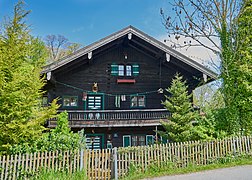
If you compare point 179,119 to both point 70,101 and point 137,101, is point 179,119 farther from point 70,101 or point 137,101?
point 70,101

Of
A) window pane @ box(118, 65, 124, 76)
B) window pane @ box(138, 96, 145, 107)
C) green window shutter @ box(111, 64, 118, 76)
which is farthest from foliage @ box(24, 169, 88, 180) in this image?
window pane @ box(118, 65, 124, 76)

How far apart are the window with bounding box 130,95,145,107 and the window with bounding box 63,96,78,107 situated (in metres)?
4.67

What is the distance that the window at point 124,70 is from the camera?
20.3 meters

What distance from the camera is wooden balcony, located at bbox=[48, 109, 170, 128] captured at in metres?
17.0

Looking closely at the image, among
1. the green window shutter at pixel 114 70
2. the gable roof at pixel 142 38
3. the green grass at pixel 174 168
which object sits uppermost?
the gable roof at pixel 142 38

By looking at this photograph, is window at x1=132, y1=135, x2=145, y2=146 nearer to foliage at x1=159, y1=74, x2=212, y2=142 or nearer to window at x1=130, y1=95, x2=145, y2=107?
window at x1=130, y1=95, x2=145, y2=107

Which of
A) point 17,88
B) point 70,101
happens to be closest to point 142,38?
point 70,101

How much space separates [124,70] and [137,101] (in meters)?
2.92

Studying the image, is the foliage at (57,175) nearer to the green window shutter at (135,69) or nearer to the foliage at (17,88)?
the foliage at (17,88)


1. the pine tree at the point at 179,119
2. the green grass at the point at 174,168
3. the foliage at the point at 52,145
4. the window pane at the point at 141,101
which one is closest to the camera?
the foliage at the point at 52,145

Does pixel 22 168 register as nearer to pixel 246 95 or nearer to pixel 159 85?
pixel 246 95

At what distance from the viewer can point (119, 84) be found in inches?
797

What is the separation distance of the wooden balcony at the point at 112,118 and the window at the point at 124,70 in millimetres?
4014

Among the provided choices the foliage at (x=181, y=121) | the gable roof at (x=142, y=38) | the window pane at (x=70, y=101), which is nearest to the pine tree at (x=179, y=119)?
the foliage at (x=181, y=121)
